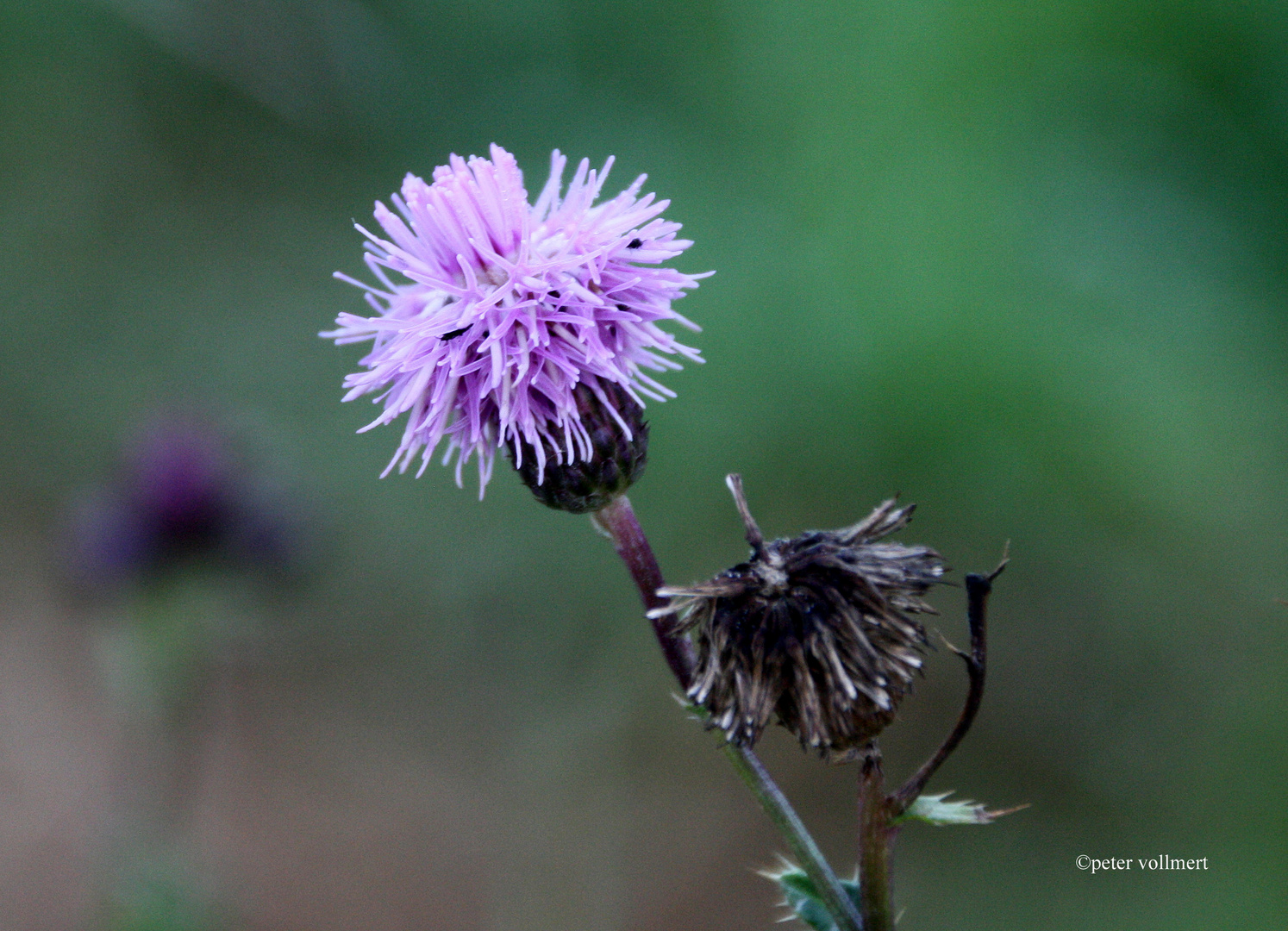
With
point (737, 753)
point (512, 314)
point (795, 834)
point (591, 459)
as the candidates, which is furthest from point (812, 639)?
point (512, 314)

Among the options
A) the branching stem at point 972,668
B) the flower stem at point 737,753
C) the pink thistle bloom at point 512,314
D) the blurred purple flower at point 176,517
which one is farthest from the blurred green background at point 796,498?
the branching stem at point 972,668

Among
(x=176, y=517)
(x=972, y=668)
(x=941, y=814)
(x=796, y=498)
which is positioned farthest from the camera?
(x=796, y=498)

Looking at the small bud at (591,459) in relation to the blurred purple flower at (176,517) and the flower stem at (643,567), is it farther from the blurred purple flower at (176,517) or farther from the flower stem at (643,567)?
the blurred purple flower at (176,517)

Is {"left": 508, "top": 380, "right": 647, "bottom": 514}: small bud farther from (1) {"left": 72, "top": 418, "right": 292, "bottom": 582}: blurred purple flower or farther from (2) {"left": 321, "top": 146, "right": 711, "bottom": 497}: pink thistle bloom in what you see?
(1) {"left": 72, "top": 418, "right": 292, "bottom": 582}: blurred purple flower

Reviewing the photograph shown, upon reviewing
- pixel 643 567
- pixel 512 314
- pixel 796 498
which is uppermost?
pixel 796 498

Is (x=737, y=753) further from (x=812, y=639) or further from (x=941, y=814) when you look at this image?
(x=941, y=814)

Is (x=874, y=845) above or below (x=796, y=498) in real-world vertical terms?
below
